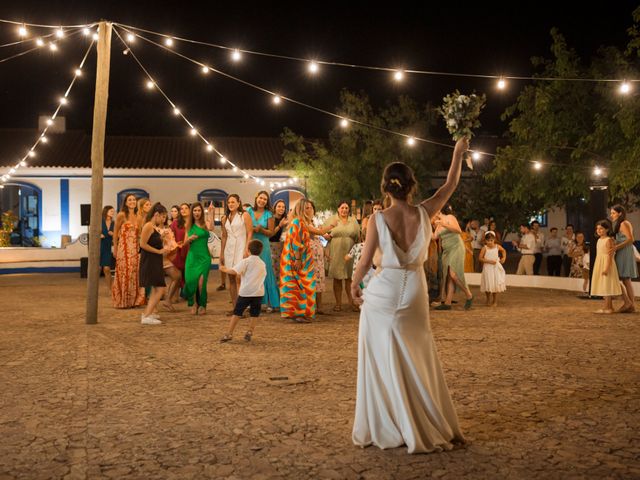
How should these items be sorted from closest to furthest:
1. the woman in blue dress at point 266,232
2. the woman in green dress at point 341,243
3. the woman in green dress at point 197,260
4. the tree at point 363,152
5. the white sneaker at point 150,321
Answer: the white sneaker at point 150,321
the woman in blue dress at point 266,232
the woman in green dress at point 197,260
the woman in green dress at point 341,243
the tree at point 363,152

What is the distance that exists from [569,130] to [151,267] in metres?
12.1

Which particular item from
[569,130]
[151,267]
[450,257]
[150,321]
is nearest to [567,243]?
[569,130]

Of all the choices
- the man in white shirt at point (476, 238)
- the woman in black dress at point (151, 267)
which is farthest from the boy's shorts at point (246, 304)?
the man in white shirt at point (476, 238)

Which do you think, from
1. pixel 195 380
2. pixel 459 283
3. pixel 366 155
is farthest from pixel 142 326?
pixel 366 155

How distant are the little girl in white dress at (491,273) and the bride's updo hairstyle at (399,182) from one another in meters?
7.99

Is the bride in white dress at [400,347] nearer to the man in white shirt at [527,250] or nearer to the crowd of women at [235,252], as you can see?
the crowd of women at [235,252]

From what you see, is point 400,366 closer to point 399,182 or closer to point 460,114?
point 399,182

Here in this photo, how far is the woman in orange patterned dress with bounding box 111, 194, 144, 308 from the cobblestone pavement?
7.16 ft

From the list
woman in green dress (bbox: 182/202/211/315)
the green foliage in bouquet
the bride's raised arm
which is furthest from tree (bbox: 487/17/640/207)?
the bride's raised arm

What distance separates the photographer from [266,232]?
416 inches

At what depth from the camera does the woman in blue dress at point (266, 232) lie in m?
10.6

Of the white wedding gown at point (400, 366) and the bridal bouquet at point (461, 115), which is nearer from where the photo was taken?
the white wedding gown at point (400, 366)

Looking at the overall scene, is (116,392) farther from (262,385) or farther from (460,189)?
(460,189)

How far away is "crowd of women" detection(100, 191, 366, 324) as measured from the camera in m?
9.98
